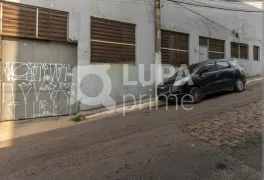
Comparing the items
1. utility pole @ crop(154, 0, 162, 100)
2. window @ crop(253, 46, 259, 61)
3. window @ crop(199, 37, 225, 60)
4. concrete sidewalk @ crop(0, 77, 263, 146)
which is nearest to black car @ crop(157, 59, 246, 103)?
concrete sidewalk @ crop(0, 77, 263, 146)

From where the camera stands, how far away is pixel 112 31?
35.8 ft

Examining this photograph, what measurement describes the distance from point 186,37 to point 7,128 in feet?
34.2

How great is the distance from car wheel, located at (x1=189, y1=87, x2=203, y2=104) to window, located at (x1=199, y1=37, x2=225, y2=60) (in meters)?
5.73

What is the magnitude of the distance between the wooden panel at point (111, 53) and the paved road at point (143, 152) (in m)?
4.02

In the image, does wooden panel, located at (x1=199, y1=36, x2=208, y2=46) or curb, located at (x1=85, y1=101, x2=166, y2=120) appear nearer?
curb, located at (x1=85, y1=101, x2=166, y2=120)

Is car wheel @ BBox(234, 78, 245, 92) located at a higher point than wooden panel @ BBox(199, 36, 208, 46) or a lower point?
lower

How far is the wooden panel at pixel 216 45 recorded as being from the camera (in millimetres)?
15445

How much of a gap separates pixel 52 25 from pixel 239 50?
44.9 feet

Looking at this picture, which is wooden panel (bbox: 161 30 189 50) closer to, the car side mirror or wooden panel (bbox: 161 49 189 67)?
wooden panel (bbox: 161 49 189 67)

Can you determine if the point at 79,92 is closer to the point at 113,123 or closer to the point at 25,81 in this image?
the point at 25,81

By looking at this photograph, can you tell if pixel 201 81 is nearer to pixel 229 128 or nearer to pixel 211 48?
pixel 229 128

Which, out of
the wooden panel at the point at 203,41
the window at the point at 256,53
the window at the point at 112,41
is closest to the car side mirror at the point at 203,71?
the window at the point at 112,41

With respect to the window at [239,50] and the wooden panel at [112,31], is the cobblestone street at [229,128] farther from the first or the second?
the window at [239,50]

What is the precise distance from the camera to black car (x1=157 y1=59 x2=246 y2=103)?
31.1ft
